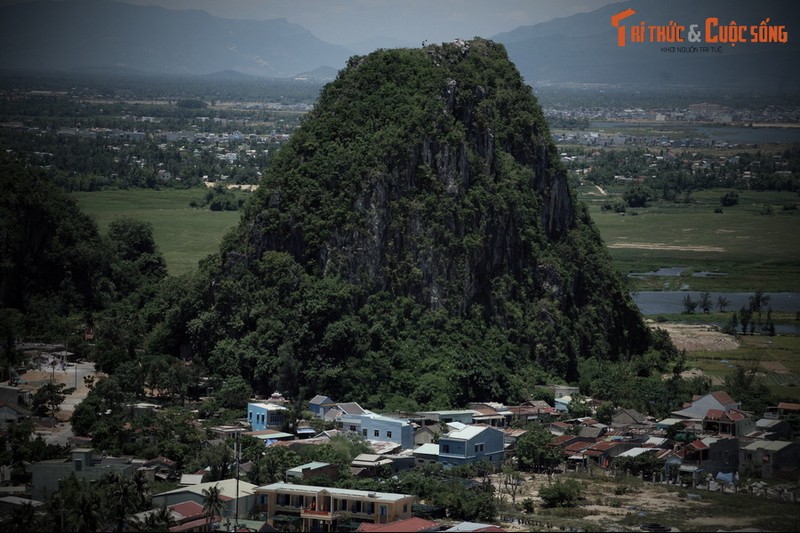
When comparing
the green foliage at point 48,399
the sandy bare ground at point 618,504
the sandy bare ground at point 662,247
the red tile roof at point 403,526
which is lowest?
the sandy bare ground at point 618,504

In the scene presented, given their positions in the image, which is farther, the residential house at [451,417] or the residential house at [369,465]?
the residential house at [451,417]

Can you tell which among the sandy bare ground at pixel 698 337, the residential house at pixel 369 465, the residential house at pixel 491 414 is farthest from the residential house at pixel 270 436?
the sandy bare ground at pixel 698 337

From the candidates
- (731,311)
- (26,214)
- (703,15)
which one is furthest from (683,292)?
(703,15)

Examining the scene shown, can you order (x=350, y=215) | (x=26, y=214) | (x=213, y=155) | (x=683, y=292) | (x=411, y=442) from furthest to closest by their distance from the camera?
(x=213, y=155) < (x=683, y=292) < (x=26, y=214) < (x=350, y=215) < (x=411, y=442)

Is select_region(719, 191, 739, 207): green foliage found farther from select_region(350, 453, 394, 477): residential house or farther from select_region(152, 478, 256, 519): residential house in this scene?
select_region(152, 478, 256, 519): residential house

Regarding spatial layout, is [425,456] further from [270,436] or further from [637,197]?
[637,197]

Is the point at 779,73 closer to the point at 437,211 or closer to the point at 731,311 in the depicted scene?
the point at 731,311

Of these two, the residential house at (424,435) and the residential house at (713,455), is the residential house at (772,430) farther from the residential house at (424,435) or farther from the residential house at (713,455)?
the residential house at (424,435)
